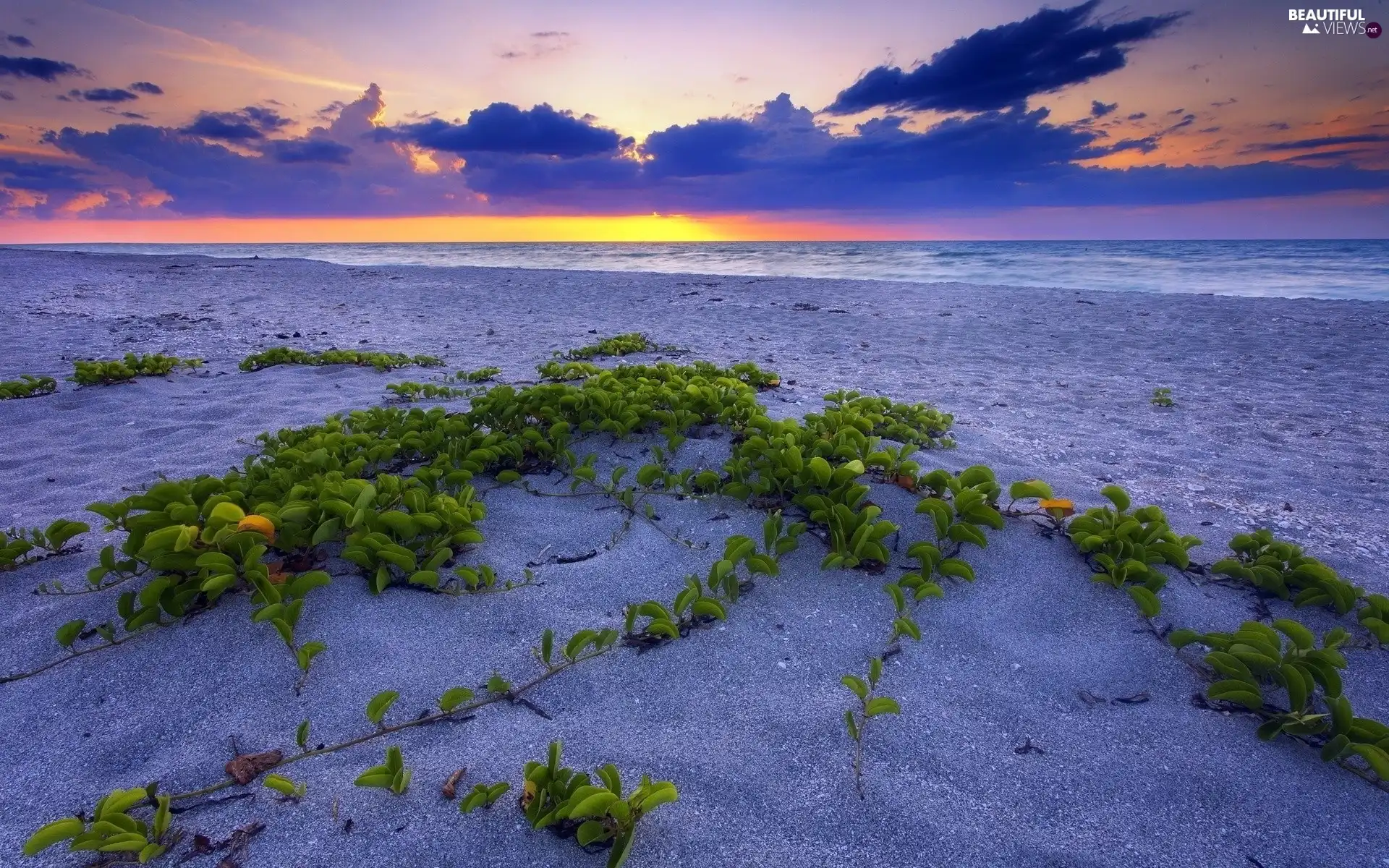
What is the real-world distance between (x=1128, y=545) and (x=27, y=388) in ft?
25.3

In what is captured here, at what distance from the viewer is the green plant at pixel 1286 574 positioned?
2541 millimetres

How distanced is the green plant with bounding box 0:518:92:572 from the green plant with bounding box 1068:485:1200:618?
415 cm

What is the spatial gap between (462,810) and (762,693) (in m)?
0.97

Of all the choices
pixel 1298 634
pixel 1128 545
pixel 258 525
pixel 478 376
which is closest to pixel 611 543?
pixel 258 525

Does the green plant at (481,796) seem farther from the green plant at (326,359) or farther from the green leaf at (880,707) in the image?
the green plant at (326,359)

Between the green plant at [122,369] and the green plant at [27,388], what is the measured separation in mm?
189

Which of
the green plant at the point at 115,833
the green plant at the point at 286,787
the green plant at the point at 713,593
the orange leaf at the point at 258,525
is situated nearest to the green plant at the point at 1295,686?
the green plant at the point at 713,593

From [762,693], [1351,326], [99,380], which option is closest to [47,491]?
[99,380]

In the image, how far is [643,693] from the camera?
218cm

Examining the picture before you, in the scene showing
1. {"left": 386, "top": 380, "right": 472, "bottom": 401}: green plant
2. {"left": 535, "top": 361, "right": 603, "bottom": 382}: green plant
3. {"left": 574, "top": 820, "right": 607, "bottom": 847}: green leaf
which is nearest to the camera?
{"left": 574, "top": 820, "right": 607, "bottom": 847}: green leaf

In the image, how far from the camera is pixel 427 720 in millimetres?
2029

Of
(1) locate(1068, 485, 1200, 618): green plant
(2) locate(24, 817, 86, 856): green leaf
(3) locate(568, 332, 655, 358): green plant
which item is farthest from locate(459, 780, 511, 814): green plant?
(3) locate(568, 332, 655, 358): green plant

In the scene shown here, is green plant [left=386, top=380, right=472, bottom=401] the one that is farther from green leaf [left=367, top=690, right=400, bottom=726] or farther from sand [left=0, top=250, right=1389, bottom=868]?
green leaf [left=367, top=690, right=400, bottom=726]

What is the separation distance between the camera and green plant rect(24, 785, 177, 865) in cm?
150
